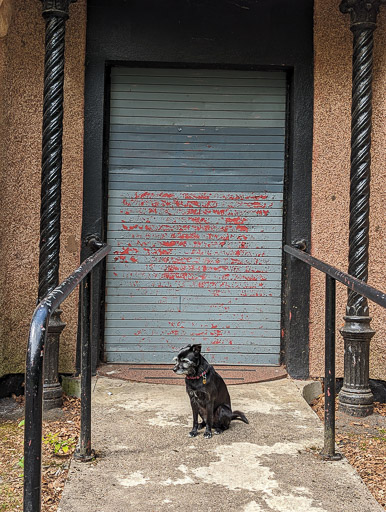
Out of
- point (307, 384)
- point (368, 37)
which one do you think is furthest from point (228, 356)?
point (368, 37)

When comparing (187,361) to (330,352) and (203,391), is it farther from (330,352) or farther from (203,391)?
(330,352)

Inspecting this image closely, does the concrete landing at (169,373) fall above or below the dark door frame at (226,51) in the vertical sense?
below

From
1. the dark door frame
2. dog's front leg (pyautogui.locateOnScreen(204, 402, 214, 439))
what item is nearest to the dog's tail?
dog's front leg (pyautogui.locateOnScreen(204, 402, 214, 439))

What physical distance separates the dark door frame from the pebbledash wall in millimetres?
80

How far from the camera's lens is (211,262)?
544cm

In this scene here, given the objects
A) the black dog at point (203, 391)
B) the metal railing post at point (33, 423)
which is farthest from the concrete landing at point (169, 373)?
the metal railing post at point (33, 423)

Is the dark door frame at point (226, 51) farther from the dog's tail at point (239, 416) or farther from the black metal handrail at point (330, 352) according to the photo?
the black metal handrail at point (330, 352)

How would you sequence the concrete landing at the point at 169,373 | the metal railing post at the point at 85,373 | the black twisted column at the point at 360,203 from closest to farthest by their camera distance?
1. the metal railing post at the point at 85,373
2. the black twisted column at the point at 360,203
3. the concrete landing at the point at 169,373

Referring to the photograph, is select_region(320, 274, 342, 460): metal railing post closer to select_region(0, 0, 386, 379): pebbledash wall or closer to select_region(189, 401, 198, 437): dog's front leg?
select_region(189, 401, 198, 437): dog's front leg

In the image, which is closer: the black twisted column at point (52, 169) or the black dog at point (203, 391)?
the black dog at point (203, 391)

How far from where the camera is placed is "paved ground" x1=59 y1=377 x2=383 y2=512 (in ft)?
9.47

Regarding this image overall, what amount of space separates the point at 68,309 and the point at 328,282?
260 cm

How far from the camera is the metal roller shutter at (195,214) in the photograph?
17.7ft

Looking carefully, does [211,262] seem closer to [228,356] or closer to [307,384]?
[228,356]
